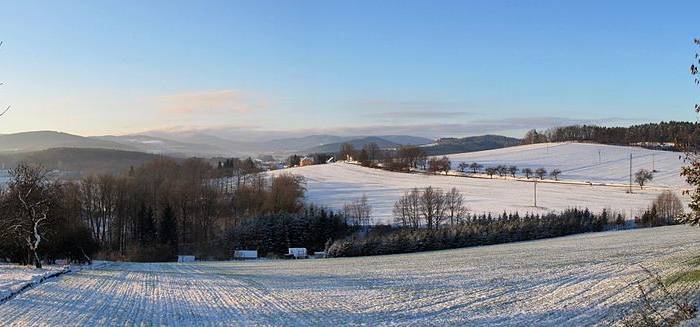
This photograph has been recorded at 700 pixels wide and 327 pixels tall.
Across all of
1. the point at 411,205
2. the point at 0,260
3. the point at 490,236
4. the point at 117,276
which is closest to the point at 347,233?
the point at 411,205

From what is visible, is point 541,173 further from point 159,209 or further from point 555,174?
point 159,209

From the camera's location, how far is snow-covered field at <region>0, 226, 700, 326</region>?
56.7 ft

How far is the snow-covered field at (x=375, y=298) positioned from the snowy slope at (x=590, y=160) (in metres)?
108

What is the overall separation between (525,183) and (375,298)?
11739 centimetres

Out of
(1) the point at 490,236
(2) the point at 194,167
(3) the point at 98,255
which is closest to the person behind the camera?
(1) the point at 490,236

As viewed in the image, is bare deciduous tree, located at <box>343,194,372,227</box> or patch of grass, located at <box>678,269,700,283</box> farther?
bare deciduous tree, located at <box>343,194,372,227</box>

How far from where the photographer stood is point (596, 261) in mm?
29125

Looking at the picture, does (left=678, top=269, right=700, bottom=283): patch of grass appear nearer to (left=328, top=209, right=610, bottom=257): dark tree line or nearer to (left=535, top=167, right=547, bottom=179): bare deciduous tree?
(left=328, top=209, right=610, bottom=257): dark tree line

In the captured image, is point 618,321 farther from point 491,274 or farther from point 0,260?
point 0,260

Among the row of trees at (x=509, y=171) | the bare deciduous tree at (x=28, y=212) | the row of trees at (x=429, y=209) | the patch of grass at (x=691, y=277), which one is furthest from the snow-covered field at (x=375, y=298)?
the row of trees at (x=509, y=171)

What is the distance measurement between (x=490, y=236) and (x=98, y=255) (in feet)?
149

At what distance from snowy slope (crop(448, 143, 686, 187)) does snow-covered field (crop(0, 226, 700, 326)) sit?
108055 millimetres

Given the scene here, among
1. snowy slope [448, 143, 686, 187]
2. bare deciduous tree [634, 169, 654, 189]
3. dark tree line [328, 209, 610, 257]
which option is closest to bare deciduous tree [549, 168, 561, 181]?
snowy slope [448, 143, 686, 187]

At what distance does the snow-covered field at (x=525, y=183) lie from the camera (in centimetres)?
10650
